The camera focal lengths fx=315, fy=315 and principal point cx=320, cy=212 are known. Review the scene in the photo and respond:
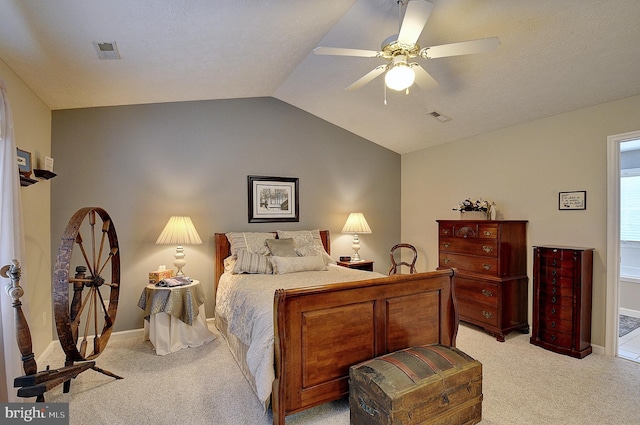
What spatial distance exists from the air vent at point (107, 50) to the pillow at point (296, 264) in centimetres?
239

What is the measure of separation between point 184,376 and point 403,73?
3.01 meters

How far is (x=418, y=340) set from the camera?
2.58 m

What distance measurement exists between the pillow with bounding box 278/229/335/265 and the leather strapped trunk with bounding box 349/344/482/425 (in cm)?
199

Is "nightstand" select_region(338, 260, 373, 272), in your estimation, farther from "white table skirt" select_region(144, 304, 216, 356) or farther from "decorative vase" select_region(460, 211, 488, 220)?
"white table skirt" select_region(144, 304, 216, 356)

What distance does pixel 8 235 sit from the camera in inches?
77.9

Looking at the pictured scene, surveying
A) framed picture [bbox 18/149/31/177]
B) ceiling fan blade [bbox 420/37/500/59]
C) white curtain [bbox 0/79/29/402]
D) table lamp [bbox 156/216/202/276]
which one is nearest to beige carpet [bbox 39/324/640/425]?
white curtain [bbox 0/79/29/402]

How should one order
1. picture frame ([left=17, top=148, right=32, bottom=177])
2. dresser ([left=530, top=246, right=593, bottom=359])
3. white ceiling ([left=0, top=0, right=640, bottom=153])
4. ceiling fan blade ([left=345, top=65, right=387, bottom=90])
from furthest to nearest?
dresser ([left=530, top=246, right=593, bottom=359]) < picture frame ([left=17, top=148, right=32, bottom=177]) < ceiling fan blade ([left=345, top=65, right=387, bottom=90]) < white ceiling ([left=0, top=0, right=640, bottom=153])

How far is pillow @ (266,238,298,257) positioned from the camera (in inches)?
150

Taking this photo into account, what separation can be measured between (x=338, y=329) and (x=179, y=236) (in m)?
2.24

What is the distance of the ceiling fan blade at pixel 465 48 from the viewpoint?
Result: 6.35ft

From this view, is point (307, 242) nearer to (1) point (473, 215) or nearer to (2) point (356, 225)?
(2) point (356, 225)

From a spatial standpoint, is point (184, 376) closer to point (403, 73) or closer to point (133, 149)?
point (133, 149)

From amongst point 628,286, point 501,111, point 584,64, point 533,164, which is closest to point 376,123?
point 501,111

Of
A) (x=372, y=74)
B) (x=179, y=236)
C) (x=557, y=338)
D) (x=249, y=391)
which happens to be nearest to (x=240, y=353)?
(x=249, y=391)
